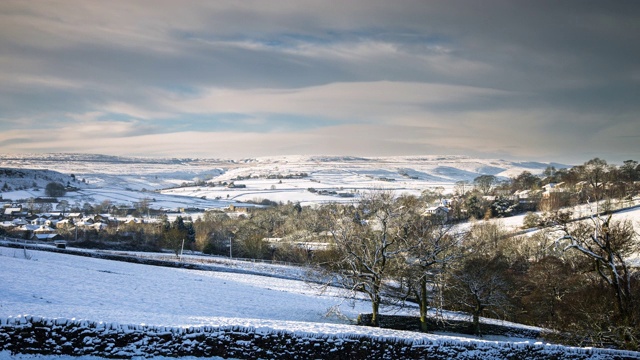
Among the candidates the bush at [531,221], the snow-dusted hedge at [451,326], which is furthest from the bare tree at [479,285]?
the bush at [531,221]

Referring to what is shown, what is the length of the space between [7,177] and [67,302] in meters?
178

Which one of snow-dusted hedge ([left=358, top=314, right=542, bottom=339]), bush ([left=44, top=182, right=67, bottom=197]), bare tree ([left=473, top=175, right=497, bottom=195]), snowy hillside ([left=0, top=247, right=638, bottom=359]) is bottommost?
snow-dusted hedge ([left=358, top=314, right=542, bottom=339])

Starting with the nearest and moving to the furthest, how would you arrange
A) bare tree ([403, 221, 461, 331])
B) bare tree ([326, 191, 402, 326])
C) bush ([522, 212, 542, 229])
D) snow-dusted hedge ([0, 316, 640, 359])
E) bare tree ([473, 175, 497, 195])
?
snow-dusted hedge ([0, 316, 640, 359]), bare tree ([326, 191, 402, 326]), bare tree ([403, 221, 461, 331]), bush ([522, 212, 542, 229]), bare tree ([473, 175, 497, 195])

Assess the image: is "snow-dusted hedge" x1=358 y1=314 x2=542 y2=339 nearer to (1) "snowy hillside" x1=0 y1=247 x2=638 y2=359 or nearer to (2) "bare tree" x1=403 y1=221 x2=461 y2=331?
(1) "snowy hillside" x1=0 y1=247 x2=638 y2=359

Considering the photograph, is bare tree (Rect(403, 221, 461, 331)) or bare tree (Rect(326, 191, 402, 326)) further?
bare tree (Rect(403, 221, 461, 331))

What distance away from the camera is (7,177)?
166000 millimetres

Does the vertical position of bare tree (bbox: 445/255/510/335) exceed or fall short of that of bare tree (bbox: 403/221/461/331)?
it falls short

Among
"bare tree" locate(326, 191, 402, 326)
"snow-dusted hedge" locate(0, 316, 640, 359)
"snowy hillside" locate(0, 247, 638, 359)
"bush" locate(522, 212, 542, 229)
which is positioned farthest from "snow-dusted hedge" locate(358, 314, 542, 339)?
"bush" locate(522, 212, 542, 229)

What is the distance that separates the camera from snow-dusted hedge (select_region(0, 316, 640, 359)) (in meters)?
15.1

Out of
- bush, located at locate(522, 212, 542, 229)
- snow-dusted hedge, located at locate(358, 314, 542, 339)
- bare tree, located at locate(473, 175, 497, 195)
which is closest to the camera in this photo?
snow-dusted hedge, located at locate(358, 314, 542, 339)

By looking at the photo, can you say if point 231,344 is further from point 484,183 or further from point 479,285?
point 484,183

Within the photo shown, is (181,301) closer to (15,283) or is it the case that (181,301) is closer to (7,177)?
(15,283)

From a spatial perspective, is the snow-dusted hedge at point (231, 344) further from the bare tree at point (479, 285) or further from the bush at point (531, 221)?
the bush at point (531, 221)

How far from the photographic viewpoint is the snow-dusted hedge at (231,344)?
1506 cm
